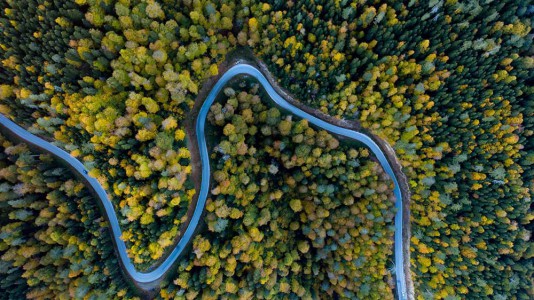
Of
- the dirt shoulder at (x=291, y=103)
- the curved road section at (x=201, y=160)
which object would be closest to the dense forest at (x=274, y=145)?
the dirt shoulder at (x=291, y=103)

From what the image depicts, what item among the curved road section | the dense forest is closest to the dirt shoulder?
the curved road section

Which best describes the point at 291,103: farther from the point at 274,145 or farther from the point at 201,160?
the point at 201,160

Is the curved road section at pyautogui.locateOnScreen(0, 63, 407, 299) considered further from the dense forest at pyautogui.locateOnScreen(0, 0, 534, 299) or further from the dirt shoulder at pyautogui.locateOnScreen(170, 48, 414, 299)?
the dense forest at pyautogui.locateOnScreen(0, 0, 534, 299)

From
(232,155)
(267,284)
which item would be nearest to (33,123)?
(232,155)

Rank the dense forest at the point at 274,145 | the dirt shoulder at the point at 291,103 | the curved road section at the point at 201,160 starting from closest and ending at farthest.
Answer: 1. the dense forest at the point at 274,145
2. the curved road section at the point at 201,160
3. the dirt shoulder at the point at 291,103

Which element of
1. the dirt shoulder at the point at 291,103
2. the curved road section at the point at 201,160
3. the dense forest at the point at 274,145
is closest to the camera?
the dense forest at the point at 274,145

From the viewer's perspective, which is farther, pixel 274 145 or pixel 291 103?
Result: pixel 291 103

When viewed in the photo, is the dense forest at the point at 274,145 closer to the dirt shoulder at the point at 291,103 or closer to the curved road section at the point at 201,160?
the dirt shoulder at the point at 291,103

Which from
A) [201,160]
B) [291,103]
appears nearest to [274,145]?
[291,103]

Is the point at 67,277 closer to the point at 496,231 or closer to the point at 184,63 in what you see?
the point at 184,63
